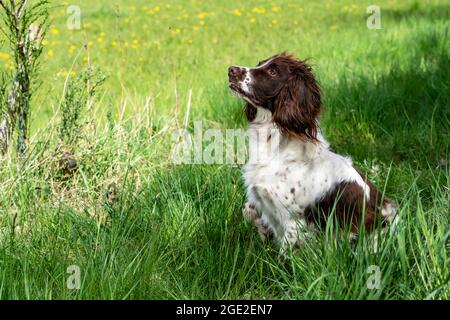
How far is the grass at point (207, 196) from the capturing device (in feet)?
10.6

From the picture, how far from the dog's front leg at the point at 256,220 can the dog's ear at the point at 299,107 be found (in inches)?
19.3

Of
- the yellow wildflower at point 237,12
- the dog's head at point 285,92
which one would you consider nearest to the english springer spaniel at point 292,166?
the dog's head at point 285,92

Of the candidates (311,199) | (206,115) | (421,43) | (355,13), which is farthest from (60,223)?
(355,13)

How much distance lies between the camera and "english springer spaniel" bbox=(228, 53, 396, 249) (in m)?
3.93

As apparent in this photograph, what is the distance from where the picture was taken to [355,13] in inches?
555

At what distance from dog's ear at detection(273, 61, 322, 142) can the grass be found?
58cm

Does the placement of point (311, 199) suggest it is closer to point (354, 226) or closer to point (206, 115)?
point (354, 226)

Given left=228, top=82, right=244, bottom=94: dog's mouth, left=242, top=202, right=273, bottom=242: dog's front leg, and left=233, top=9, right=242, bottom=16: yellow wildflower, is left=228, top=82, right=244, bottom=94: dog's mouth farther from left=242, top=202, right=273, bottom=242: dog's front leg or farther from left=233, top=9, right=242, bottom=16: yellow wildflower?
left=233, top=9, right=242, bottom=16: yellow wildflower

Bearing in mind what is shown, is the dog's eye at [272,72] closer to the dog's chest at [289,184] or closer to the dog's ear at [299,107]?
the dog's ear at [299,107]

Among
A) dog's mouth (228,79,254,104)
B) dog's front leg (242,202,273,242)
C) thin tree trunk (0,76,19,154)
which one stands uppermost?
dog's mouth (228,79,254,104)

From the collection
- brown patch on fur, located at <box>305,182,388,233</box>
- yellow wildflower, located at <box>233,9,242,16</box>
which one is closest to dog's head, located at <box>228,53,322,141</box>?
brown patch on fur, located at <box>305,182,388,233</box>

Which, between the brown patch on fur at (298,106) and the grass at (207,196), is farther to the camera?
the brown patch on fur at (298,106)

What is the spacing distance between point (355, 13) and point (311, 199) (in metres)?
10.8
